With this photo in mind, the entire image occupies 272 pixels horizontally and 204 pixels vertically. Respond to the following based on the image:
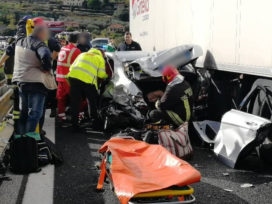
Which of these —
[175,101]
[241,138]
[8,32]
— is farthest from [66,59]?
[8,32]

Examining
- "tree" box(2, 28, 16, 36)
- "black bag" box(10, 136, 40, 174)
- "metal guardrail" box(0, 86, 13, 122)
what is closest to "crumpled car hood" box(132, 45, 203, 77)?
"metal guardrail" box(0, 86, 13, 122)

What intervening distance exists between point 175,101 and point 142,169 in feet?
7.33

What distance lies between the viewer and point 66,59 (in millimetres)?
8164

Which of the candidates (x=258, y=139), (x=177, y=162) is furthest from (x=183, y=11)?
(x=177, y=162)

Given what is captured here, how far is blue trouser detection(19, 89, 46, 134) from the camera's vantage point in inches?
237

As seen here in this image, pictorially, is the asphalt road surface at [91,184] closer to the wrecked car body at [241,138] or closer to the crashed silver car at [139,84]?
the wrecked car body at [241,138]

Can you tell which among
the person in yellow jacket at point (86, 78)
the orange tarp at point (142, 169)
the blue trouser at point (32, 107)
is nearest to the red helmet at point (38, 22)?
the blue trouser at point (32, 107)

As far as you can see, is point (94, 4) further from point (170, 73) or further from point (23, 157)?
point (23, 157)

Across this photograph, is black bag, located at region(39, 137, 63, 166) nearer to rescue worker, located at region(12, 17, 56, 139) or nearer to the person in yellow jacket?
rescue worker, located at region(12, 17, 56, 139)

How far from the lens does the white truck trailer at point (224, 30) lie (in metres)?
5.23

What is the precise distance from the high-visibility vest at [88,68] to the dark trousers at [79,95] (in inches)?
4.4

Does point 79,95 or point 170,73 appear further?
point 79,95

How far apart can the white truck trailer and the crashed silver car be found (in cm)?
31

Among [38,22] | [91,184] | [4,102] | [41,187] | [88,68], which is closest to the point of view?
[41,187]
